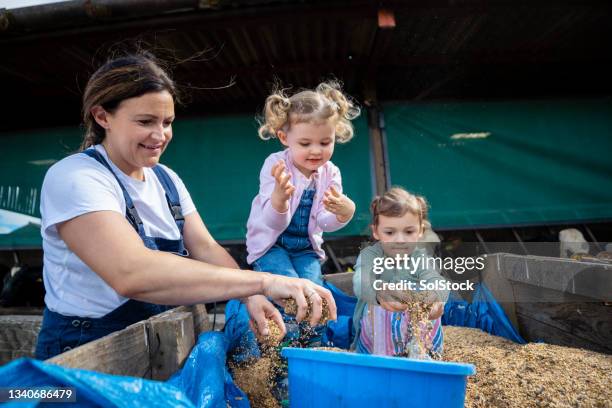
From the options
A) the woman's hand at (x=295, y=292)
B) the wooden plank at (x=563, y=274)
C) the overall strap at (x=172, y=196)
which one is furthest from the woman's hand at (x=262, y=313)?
the wooden plank at (x=563, y=274)

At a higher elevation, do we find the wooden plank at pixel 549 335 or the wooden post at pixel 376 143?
the wooden post at pixel 376 143

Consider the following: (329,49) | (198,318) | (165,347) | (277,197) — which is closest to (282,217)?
(277,197)

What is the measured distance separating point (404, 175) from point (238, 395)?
3.95 metres

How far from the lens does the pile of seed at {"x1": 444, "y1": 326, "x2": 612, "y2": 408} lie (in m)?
1.59

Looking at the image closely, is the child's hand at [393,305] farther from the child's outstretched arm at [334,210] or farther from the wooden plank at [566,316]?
the wooden plank at [566,316]

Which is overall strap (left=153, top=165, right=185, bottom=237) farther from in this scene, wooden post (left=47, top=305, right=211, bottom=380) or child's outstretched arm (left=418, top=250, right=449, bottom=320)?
child's outstretched arm (left=418, top=250, right=449, bottom=320)

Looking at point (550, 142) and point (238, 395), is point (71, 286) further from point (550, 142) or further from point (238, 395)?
point (550, 142)

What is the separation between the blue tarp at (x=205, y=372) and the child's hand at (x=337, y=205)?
63 centimetres

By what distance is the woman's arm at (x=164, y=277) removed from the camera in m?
1.27

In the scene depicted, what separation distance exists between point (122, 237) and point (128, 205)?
1.16ft

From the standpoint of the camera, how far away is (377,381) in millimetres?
1138

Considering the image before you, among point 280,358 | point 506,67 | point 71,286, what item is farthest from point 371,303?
point 506,67

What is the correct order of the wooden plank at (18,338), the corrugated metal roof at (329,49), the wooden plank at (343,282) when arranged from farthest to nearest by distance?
1. the corrugated metal roof at (329,49)
2. the wooden plank at (343,282)
3. the wooden plank at (18,338)

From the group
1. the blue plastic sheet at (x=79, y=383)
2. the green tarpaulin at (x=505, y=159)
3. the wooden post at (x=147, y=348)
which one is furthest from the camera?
the green tarpaulin at (x=505, y=159)
